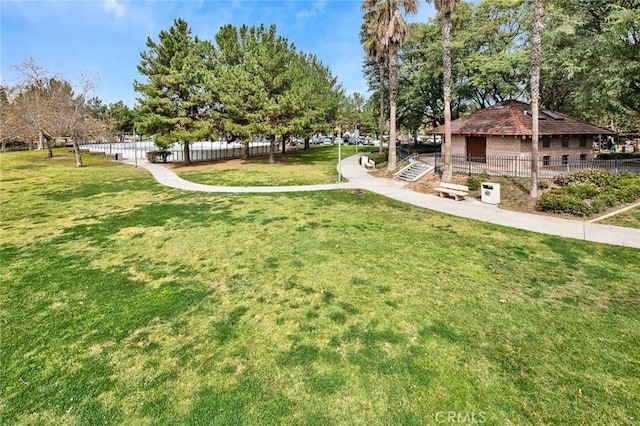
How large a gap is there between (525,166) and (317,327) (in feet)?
63.0

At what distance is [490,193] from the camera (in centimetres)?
1508

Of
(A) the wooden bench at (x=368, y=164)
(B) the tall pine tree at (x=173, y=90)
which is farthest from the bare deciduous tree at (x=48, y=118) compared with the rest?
(A) the wooden bench at (x=368, y=164)

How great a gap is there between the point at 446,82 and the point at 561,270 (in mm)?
12797

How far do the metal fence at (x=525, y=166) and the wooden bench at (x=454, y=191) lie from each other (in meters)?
3.43

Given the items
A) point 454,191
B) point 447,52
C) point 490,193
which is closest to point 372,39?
point 447,52

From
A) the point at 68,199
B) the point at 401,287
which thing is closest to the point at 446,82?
the point at 401,287

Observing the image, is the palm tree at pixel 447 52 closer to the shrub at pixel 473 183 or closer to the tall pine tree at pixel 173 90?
the shrub at pixel 473 183

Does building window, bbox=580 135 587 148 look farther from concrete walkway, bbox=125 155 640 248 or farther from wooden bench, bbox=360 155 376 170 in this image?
wooden bench, bbox=360 155 376 170

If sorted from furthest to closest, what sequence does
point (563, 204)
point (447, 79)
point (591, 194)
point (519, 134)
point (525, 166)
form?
point (525, 166) < point (519, 134) < point (447, 79) < point (591, 194) < point (563, 204)

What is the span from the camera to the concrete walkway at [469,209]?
35.0 feet

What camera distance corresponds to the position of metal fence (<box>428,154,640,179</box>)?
18.9 m

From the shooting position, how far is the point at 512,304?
657 centimetres

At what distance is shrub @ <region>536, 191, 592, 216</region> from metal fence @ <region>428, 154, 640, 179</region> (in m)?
4.92

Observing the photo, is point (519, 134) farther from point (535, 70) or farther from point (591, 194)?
point (591, 194)
